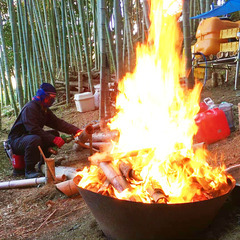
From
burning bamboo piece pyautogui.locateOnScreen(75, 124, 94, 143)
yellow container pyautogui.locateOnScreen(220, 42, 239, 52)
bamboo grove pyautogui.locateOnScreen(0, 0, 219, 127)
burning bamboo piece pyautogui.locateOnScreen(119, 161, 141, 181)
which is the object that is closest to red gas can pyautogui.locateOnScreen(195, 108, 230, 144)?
burning bamboo piece pyautogui.locateOnScreen(75, 124, 94, 143)

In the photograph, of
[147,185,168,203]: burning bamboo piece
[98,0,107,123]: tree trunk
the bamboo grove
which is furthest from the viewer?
the bamboo grove

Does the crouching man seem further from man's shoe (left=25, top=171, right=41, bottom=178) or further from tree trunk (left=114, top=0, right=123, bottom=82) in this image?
tree trunk (left=114, top=0, right=123, bottom=82)

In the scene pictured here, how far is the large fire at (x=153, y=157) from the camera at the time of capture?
2.20 meters

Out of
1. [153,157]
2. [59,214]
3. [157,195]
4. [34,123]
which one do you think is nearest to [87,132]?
[34,123]

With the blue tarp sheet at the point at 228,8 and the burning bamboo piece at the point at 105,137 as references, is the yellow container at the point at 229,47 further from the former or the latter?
the burning bamboo piece at the point at 105,137

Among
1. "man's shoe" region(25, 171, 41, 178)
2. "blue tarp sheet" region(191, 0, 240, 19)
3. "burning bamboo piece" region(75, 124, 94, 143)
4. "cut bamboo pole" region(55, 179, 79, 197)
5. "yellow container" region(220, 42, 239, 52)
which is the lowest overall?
"man's shoe" region(25, 171, 41, 178)

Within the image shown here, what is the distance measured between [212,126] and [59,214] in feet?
9.15

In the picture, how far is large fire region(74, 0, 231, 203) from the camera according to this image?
86.7 inches

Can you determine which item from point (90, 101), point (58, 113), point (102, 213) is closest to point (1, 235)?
point (102, 213)

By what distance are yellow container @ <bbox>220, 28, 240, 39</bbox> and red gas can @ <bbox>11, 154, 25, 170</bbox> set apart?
689cm

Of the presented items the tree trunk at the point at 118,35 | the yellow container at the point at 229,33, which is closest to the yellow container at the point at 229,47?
the yellow container at the point at 229,33

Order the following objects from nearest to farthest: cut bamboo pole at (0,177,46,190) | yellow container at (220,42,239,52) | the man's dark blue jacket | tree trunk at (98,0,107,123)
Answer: cut bamboo pole at (0,177,46,190)
the man's dark blue jacket
tree trunk at (98,0,107,123)
yellow container at (220,42,239,52)

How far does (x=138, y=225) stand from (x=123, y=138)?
128 centimetres

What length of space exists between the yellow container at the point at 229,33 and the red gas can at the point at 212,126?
4583mm
